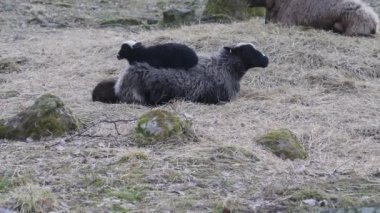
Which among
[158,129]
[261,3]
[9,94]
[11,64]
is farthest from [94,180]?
[261,3]

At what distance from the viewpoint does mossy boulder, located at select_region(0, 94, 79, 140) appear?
775 cm

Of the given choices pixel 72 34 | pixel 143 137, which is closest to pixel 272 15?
pixel 72 34

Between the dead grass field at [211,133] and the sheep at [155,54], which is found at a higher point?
the sheep at [155,54]

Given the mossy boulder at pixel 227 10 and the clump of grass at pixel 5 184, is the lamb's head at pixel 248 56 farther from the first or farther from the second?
the mossy boulder at pixel 227 10

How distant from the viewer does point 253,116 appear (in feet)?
29.9

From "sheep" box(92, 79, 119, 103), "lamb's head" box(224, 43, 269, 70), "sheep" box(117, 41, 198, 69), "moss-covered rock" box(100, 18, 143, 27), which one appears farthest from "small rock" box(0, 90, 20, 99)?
"moss-covered rock" box(100, 18, 143, 27)

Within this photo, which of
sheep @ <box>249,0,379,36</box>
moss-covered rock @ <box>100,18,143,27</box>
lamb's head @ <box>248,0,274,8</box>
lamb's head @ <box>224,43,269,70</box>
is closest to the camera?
lamb's head @ <box>224,43,269,70</box>

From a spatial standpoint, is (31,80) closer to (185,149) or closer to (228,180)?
(185,149)

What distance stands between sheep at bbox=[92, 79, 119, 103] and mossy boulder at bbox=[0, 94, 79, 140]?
72.2 inches

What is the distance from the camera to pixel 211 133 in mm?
8047

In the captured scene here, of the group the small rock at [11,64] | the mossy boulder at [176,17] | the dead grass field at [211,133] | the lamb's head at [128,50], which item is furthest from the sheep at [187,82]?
the mossy boulder at [176,17]

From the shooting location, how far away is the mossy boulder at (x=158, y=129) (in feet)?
24.5

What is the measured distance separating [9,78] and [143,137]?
184 inches

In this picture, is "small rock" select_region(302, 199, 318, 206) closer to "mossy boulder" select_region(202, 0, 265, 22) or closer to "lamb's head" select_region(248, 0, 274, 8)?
"lamb's head" select_region(248, 0, 274, 8)
